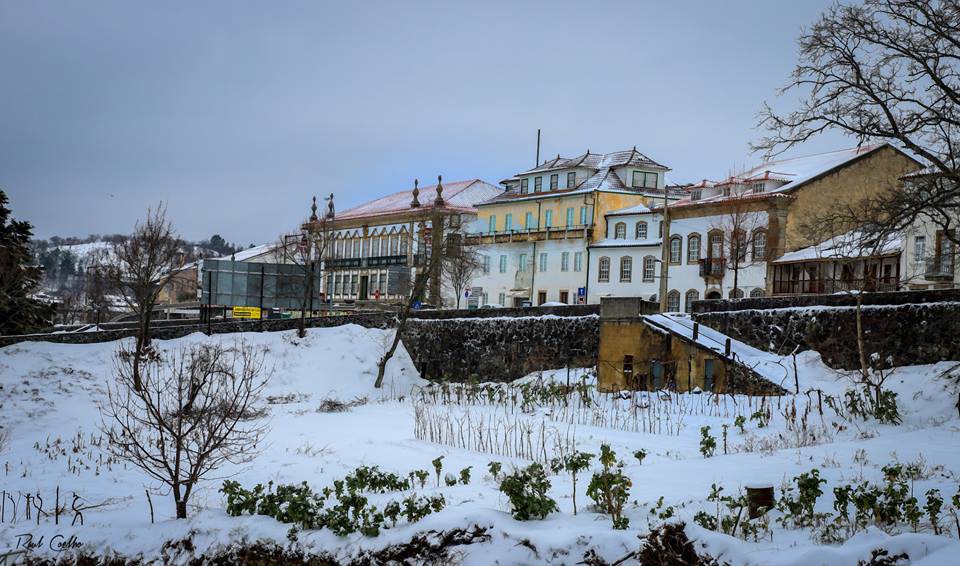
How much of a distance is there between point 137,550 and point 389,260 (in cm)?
6217

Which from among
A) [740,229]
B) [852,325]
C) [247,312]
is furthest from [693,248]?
[852,325]

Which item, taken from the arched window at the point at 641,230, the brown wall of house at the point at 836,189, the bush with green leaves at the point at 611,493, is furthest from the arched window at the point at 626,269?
the bush with green leaves at the point at 611,493

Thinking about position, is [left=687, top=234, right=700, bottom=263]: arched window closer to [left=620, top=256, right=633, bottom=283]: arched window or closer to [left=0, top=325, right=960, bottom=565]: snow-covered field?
[left=620, top=256, right=633, bottom=283]: arched window

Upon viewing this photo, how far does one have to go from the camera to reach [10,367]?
3238cm

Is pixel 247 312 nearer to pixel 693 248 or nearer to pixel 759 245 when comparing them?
pixel 693 248

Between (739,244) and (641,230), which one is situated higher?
(641,230)

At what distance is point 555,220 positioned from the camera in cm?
6000

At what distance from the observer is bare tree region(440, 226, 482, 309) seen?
56.3 meters

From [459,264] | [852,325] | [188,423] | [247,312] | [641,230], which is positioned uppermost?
[641,230]

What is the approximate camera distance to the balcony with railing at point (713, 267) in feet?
159

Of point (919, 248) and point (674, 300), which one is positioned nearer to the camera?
point (919, 248)

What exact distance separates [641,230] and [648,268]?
2725 mm

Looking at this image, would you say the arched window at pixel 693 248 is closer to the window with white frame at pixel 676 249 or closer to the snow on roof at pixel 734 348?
the window with white frame at pixel 676 249

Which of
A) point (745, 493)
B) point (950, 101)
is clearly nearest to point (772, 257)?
point (950, 101)
